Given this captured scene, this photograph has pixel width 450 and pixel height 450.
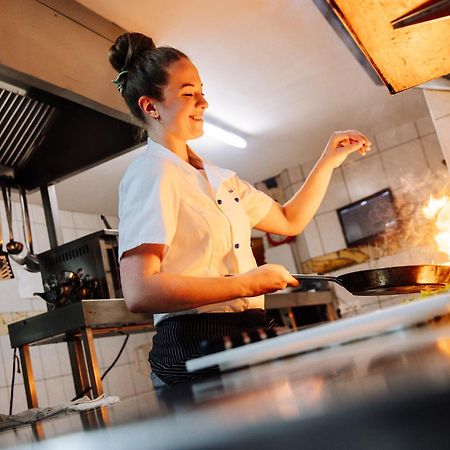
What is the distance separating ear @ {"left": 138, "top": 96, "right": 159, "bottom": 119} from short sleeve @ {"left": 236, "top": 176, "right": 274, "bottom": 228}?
0.22 metres

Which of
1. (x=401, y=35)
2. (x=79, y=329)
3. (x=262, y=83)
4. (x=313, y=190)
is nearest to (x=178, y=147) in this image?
(x=313, y=190)

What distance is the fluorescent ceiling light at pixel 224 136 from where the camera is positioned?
3.92 m

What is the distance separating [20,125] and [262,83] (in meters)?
1.73

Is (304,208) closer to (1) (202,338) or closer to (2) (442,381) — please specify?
(1) (202,338)

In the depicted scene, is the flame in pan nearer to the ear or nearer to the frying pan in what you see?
the frying pan

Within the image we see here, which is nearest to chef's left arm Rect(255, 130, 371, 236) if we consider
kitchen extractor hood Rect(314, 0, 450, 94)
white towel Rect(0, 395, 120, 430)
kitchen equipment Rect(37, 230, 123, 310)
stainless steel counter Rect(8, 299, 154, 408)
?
kitchen extractor hood Rect(314, 0, 450, 94)

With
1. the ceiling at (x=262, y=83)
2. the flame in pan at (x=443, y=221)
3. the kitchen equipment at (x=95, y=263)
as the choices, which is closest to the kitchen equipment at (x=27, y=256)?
the kitchen equipment at (x=95, y=263)

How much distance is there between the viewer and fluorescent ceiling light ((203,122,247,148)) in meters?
3.92

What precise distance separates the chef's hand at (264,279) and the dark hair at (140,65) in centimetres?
44

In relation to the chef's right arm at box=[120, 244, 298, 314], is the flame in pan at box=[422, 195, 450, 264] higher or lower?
higher

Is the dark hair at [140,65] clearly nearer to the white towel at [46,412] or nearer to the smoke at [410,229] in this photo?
the white towel at [46,412]

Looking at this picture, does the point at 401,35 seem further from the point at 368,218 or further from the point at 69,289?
the point at 368,218

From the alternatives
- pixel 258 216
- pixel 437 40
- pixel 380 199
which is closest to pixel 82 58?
pixel 258 216

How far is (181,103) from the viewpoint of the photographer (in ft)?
3.77
